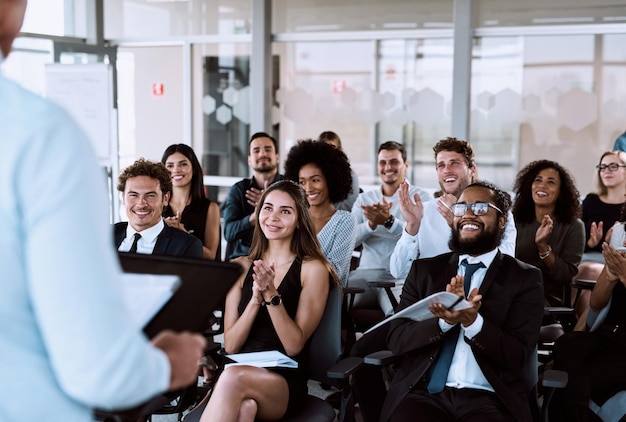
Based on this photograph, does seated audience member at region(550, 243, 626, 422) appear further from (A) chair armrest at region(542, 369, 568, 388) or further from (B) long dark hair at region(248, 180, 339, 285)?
(B) long dark hair at region(248, 180, 339, 285)

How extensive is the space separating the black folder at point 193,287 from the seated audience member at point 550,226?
365 cm

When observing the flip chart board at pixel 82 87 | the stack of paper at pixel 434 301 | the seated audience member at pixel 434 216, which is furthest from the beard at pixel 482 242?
the flip chart board at pixel 82 87

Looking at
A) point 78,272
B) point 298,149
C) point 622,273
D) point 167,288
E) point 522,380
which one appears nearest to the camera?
point 78,272

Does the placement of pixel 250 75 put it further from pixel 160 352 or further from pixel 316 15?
pixel 160 352

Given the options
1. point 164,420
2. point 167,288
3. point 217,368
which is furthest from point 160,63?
point 167,288

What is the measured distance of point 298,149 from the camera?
16.7 ft

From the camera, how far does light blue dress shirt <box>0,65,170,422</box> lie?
944 millimetres

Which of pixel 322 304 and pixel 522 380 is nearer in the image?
pixel 522 380

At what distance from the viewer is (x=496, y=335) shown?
2906mm

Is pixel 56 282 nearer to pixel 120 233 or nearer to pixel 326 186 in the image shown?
pixel 120 233

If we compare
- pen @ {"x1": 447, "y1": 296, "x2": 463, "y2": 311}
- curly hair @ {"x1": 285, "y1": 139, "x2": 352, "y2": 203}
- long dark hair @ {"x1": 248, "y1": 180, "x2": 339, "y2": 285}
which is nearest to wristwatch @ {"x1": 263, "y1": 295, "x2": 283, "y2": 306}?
long dark hair @ {"x1": 248, "y1": 180, "x2": 339, "y2": 285}

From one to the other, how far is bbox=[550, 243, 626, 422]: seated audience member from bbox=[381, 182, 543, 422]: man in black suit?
1.88 feet

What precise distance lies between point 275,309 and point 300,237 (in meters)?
0.48

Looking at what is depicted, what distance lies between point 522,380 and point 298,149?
2529 millimetres
